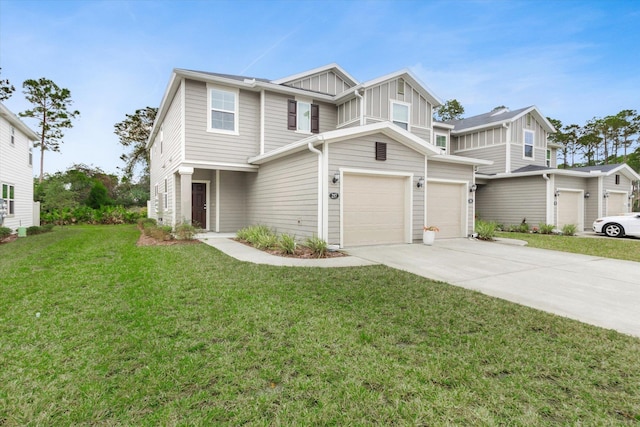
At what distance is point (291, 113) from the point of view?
1220 cm

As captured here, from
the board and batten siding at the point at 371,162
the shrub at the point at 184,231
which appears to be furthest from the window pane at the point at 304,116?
the shrub at the point at 184,231

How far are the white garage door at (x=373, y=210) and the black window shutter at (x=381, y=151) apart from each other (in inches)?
22.8

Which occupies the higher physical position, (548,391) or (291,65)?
(291,65)

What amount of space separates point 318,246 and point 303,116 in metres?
6.69

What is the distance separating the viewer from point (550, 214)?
48.5 feet

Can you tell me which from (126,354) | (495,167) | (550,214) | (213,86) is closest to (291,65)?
(213,86)

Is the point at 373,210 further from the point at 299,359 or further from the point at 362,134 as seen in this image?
the point at 299,359

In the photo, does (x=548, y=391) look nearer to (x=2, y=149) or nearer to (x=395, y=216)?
(x=395, y=216)

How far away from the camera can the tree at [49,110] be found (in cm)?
2306

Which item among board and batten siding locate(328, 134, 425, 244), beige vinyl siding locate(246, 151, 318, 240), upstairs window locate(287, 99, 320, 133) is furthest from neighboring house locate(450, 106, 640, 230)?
beige vinyl siding locate(246, 151, 318, 240)

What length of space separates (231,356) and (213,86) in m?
10.5

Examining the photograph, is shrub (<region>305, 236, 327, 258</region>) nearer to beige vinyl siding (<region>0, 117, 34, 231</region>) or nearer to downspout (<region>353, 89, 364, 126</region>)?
downspout (<region>353, 89, 364, 126</region>)

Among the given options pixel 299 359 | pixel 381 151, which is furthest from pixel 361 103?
pixel 299 359

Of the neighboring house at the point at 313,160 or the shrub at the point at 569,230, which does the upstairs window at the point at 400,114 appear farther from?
the shrub at the point at 569,230
